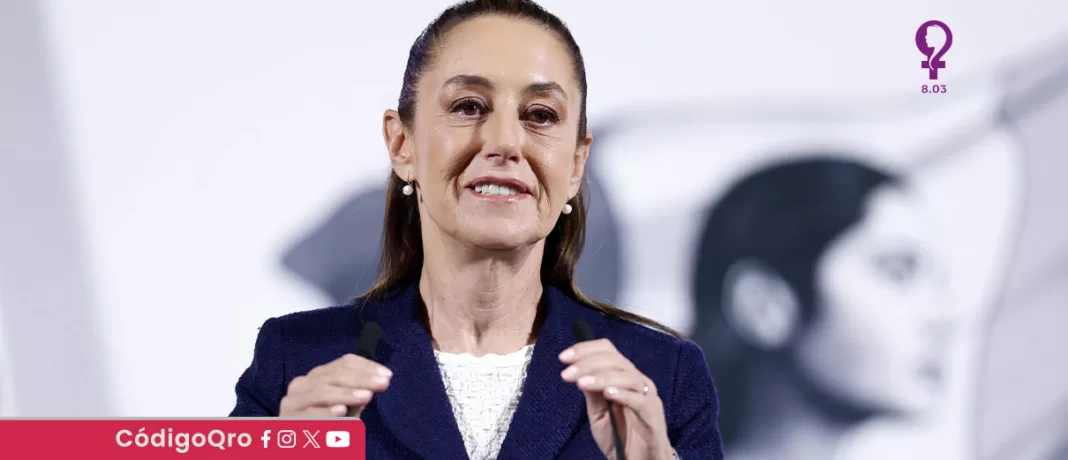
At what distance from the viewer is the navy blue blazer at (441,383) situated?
130 cm

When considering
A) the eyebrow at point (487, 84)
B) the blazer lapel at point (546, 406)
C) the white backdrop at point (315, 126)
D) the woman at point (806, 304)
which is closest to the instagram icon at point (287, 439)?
the blazer lapel at point (546, 406)

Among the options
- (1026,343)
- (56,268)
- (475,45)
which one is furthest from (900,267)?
(56,268)

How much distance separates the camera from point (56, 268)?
1920 mm

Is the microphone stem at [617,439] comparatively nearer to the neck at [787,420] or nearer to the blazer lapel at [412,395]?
the blazer lapel at [412,395]

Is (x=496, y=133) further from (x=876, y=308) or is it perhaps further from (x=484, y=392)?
(x=876, y=308)

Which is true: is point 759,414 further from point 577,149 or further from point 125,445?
point 125,445

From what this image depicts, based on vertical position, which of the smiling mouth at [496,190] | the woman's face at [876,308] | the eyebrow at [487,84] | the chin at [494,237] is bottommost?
the woman's face at [876,308]

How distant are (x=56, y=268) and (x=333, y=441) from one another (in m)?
1.02

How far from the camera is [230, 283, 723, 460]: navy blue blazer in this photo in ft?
4.26

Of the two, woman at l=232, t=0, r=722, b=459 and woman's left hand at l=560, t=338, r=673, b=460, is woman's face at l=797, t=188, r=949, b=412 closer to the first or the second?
woman at l=232, t=0, r=722, b=459

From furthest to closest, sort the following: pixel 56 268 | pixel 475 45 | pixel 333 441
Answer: pixel 56 268, pixel 475 45, pixel 333 441

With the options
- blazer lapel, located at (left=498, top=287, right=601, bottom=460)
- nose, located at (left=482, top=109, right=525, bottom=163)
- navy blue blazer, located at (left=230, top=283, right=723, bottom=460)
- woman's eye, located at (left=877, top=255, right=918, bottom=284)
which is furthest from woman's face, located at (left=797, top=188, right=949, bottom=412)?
nose, located at (left=482, top=109, right=525, bottom=163)

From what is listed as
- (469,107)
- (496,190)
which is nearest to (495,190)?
(496,190)

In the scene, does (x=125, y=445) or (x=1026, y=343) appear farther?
(x=1026, y=343)
